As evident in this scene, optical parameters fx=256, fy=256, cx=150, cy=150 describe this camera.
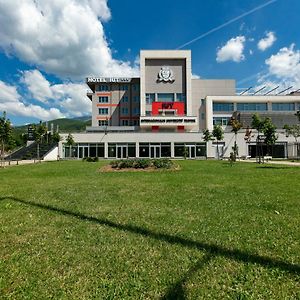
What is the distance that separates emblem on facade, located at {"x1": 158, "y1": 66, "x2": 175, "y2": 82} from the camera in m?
65.1

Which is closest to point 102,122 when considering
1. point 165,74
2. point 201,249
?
point 165,74

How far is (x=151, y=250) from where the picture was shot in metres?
4.76

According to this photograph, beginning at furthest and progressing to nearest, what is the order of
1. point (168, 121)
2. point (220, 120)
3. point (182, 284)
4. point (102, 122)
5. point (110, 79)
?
1. point (102, 122)
2. point (110, 79)
3. point (220, 120)
4. point (168, 121)
5. point (182, 284)

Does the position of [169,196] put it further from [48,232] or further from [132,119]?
[132,119]

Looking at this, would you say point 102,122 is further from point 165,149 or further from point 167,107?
point 165,149

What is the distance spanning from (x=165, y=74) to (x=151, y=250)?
64.1 metres

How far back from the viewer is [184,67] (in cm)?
6569

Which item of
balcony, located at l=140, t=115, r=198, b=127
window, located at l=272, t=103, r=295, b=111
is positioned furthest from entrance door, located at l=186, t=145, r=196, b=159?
window, located at l=272, t=103, r=295, b=111

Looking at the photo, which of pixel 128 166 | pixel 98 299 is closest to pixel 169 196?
pixel 98 299

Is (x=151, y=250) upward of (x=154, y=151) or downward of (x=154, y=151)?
downward

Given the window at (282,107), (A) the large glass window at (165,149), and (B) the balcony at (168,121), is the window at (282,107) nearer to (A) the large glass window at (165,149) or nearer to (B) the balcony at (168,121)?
(B) the balcony at (168,121)

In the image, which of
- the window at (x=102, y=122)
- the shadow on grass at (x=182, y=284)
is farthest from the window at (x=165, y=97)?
the shadow on grass at (x=182, y=284)

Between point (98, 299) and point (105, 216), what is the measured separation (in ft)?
12.4

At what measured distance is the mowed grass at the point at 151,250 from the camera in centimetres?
356
